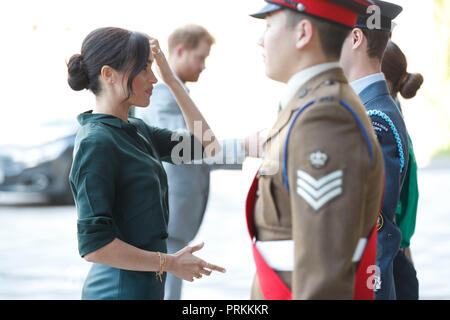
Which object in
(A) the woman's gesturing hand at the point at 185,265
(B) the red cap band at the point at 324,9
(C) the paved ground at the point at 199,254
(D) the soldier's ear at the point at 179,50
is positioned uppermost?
(D) the soldier's ear at the point at 179,50

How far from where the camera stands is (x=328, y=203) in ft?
4.42

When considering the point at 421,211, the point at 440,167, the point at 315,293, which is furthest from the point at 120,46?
the point at 440,167

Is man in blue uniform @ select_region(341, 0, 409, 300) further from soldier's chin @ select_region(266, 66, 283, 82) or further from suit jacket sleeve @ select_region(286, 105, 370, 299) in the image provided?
suit jacket sleeve @ select_region(286, 105, 370, 299)

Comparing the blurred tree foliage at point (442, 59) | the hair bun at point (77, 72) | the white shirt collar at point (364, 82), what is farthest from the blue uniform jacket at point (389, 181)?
the blurred tree foliage at point (442, 59)

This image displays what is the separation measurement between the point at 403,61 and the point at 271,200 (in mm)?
1562

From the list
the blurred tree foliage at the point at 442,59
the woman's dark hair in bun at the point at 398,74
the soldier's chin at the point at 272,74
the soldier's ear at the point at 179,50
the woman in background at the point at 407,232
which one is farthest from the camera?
the blurred tree foliage at the point at 442,59

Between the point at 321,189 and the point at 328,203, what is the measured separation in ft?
0.11

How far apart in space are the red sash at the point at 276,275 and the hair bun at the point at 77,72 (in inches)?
31.5

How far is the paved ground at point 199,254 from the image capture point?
496 cm

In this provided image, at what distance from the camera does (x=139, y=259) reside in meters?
1.92

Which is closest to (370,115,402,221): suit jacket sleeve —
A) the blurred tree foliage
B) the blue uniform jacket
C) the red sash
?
the blue uniform jacket

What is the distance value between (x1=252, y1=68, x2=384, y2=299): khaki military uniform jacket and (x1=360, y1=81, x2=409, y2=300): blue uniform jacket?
0.63 meters

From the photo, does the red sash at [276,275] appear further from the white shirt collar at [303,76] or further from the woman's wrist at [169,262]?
the woman's wrist at [169,262]

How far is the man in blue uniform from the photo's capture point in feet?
6.88
